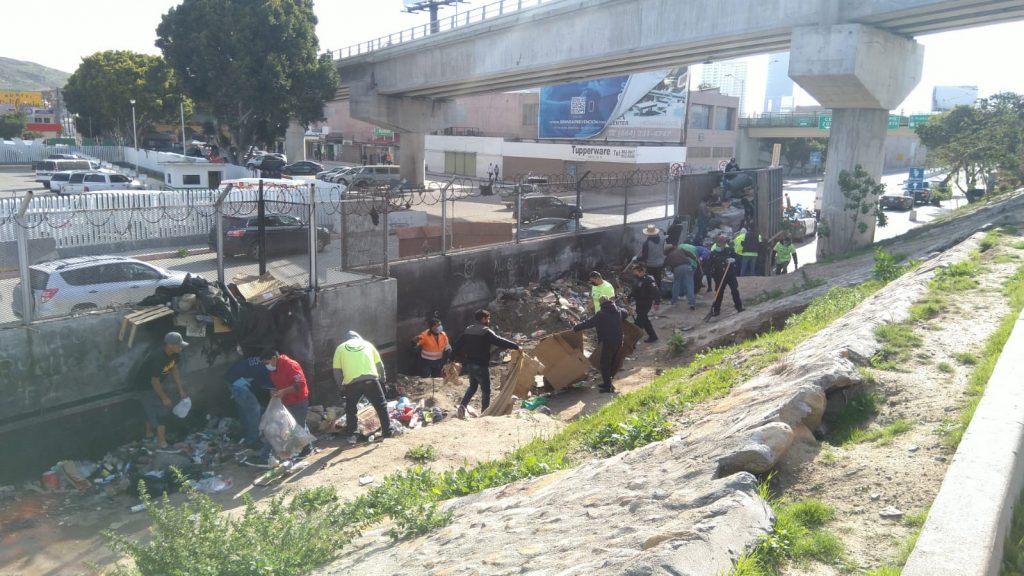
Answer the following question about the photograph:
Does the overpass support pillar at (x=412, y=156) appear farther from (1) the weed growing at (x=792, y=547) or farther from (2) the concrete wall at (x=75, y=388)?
(1) the weed growing at (x=792, y=547)

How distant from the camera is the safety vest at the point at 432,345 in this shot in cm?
1075

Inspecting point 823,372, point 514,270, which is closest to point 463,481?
point 823,372

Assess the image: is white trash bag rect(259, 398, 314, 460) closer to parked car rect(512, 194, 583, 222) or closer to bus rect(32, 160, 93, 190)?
parked car rect(512, 194, 583, 222)

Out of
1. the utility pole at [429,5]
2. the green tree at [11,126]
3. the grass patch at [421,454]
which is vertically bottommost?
the grass patch at [421,454]

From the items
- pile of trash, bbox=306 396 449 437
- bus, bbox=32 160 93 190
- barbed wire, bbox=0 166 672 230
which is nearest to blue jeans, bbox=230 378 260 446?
pile of trash, bbox=306 396 449 437

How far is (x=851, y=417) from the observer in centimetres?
502

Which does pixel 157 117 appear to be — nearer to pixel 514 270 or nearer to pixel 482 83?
pixel 482 83

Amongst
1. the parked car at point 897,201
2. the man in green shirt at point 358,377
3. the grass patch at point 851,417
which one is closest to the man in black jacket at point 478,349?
the man in green shirt at point 358,377

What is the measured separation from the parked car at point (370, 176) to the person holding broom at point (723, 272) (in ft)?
78.1

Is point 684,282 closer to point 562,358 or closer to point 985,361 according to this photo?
point 562,358

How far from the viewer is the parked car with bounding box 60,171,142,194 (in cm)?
3044

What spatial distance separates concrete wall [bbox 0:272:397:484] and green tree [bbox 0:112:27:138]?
71.6 metres

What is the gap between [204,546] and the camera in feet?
15.8

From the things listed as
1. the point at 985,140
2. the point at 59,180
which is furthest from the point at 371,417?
the point at 985,140
